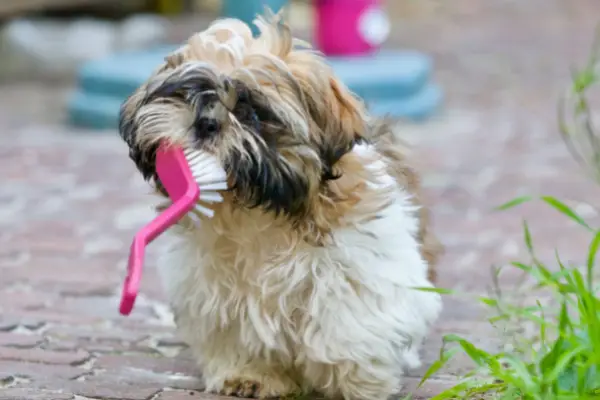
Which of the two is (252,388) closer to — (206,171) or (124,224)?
(206,171)

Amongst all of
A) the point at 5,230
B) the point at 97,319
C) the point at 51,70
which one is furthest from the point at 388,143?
the point at 51,70

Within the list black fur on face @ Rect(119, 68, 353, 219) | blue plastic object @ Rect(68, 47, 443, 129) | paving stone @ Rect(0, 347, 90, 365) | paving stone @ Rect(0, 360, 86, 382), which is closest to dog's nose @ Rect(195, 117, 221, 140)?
black fur on face @ Rect(119, 68, 353, 219)

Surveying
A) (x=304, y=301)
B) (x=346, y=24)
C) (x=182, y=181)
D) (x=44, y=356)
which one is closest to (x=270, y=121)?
(x=182, y=181)

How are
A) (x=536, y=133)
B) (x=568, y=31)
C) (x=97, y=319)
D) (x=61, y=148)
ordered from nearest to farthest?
(x=97, y=319), (x=61, y=148), (x=536, y=133), (x=568, y=31)

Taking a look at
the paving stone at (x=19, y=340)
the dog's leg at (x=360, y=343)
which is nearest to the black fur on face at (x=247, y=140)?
the dog's leg at (x=360, y=343)

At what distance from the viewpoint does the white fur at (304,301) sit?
11.2ft

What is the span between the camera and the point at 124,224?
6.62m

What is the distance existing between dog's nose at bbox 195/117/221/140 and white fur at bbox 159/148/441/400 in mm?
326

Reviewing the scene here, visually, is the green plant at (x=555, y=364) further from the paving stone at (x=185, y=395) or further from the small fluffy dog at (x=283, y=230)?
the paving stone at (x=185, y=395)

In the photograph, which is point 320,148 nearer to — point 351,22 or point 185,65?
point 185,65

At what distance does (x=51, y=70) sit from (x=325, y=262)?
1166cm

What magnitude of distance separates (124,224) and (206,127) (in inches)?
141

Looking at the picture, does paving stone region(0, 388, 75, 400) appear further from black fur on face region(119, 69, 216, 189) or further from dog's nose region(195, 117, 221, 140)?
dog's nose region(195, 117, 221, 140)

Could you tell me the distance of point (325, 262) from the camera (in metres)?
3.42
